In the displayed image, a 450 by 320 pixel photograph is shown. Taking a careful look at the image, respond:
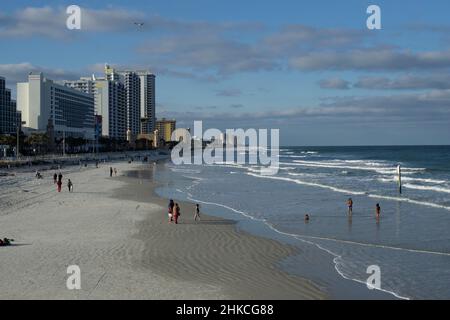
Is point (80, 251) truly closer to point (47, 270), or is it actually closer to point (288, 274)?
point (47, 270)

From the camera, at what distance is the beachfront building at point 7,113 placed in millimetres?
134000

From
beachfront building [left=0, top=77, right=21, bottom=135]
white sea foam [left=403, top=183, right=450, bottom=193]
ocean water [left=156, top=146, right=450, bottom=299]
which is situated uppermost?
beachfront building [left=0, top=77, right=21, bottom=135]

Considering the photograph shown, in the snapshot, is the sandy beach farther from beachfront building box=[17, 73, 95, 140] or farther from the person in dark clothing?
beachfront building box=[17, 73, 95, 140]

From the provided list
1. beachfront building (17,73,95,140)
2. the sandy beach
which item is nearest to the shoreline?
the sandy beach

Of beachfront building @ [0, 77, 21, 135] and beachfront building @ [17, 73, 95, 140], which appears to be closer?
beachfront building @ [0, 77, 21, 135]

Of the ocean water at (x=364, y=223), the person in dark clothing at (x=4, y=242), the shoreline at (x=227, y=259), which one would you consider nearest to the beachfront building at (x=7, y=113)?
the ocean water at (x=364, y=223)

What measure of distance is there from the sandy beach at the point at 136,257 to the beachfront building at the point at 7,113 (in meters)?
117

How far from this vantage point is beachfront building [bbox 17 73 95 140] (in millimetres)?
146125

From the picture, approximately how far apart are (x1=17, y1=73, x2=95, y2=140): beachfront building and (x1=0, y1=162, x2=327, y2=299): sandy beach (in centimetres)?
12137

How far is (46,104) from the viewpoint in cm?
14812

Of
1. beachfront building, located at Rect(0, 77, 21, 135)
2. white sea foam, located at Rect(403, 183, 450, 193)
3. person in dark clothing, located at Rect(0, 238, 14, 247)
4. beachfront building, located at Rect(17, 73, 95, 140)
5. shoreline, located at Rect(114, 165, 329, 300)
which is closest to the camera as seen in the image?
shoreline, located at Rect(114, 165, 329, 300)

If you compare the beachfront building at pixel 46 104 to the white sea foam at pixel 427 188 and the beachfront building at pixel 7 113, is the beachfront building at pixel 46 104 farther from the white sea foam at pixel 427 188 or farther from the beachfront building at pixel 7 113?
the white sea foam at pixel 427 188

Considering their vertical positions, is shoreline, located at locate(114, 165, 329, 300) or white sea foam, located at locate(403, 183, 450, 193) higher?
white sea foam, located at locate(403, 183, 450, 193)
